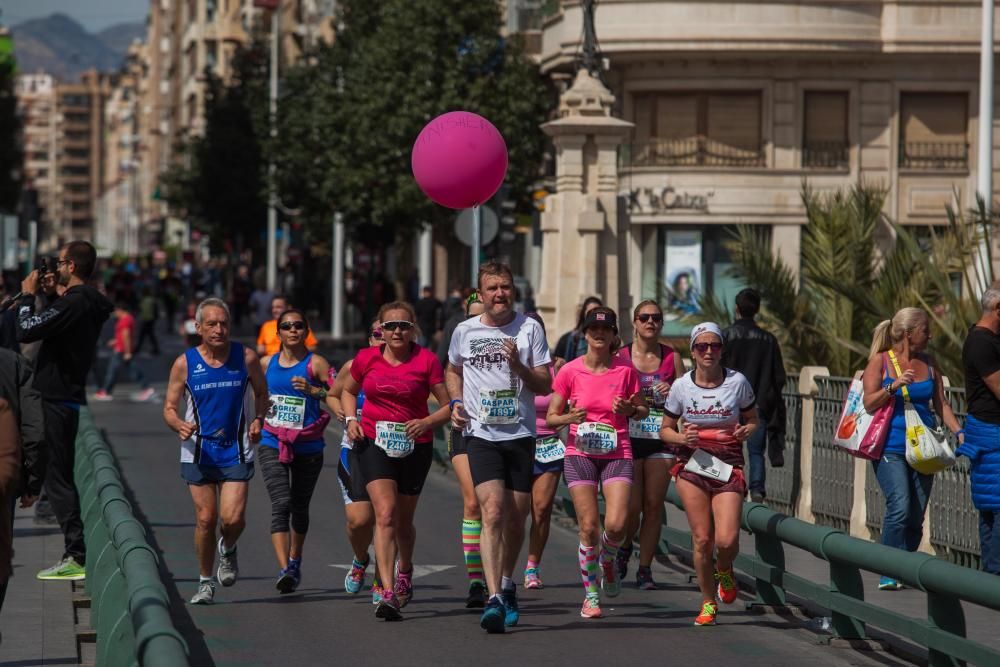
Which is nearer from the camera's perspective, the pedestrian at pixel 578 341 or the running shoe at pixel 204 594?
the running shoe at pixel 204 594

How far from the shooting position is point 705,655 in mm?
9734

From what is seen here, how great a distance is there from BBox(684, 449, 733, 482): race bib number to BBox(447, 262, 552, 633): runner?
2.78 feet

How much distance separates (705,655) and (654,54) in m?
33.3

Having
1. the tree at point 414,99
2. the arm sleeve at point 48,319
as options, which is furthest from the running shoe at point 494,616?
the tree at point 414,99

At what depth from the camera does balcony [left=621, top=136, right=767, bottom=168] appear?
42.8 m

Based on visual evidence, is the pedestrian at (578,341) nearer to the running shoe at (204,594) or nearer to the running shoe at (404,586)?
the running shoe at (404,586)

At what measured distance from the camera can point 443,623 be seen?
35.1ft

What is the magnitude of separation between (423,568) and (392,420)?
2.59 metres

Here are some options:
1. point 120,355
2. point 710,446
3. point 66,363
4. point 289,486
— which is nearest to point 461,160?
point 289,486

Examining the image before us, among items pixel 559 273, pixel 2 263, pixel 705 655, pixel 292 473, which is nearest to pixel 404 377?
pixel 292 473

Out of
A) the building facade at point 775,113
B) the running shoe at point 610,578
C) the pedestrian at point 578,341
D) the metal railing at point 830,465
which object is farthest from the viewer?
the building facade at point 775,113

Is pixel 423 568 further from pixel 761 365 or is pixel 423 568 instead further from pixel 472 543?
pixel 761 365

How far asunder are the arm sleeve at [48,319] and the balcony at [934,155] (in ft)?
107

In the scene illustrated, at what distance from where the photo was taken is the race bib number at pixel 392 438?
35.4ft
